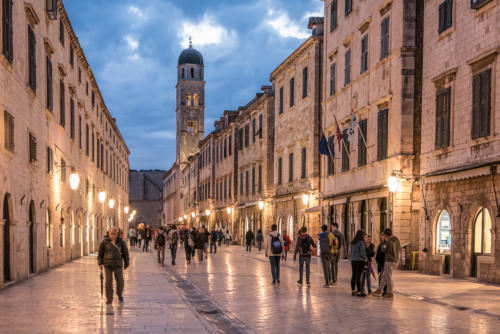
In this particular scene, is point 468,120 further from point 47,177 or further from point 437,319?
point 47,177

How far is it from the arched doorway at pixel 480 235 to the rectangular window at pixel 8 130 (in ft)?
43.3

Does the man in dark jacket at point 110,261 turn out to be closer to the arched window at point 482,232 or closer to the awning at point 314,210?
the arched window at point 482,232

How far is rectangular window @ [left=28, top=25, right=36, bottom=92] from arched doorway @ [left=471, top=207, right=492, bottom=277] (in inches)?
543

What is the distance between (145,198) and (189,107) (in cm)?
3243

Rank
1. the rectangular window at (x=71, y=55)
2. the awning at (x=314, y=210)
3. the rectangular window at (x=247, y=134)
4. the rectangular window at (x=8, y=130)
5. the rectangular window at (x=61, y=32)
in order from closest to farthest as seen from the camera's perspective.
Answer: the rectangular window at (x=8, y=130), the rectangular window at (x=61, y=32), the rectangular window at (x=71, y=55), the awning at (x=314, y=210), the rectangular window at (x=247, y=134)

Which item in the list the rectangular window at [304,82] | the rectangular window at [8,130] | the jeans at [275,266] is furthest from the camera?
the rectangular window at [304,82]

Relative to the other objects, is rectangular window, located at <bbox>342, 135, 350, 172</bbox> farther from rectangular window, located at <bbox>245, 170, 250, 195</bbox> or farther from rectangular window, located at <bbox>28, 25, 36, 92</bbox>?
rectangular window, located at <bbox>245, 170, 250, 195</bbox>

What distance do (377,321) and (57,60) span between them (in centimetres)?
1861

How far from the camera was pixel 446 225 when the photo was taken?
2150 centimetres

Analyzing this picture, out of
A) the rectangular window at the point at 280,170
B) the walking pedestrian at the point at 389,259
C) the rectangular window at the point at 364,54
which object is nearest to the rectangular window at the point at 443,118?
the rectangular window at the point at 364,54

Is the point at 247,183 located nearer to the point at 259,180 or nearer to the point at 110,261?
the point at 259,180

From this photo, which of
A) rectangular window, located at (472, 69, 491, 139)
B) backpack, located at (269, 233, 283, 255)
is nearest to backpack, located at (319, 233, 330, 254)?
backpack, located at (269, 233, 283, 255)

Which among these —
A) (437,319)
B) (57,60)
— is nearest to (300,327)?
(437,319)

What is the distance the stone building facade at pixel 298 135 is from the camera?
115ft
